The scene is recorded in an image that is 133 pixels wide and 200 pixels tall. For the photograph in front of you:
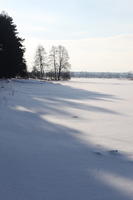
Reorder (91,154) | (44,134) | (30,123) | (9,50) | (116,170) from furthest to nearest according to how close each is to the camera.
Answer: (9,50), (30,123), (44,134), (91,154), (116,170)

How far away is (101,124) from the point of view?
7.43 m

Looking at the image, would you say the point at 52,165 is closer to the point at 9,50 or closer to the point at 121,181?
the point at 121,181

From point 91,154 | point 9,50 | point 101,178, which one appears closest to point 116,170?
point 101,178

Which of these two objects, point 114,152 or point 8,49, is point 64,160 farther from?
point 8,49

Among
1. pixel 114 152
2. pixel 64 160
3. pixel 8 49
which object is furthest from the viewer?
pixel 8 49

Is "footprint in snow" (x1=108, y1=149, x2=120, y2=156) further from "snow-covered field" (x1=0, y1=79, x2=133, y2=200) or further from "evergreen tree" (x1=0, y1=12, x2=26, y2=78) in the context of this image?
"evergreen tree" (x1=0, y1=12, x2=26, y2=78)

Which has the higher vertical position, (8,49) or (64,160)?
(8,49)

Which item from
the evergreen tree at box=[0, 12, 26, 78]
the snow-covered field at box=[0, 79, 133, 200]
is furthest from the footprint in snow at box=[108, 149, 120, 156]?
the evergreen tree at box=[0, 12, 26, 78]

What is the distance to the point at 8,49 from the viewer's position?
2739 cm

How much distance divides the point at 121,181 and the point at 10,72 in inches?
1019

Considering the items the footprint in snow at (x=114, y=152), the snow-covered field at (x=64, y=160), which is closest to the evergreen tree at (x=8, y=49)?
the snow-covered field at (x=64, y=160)

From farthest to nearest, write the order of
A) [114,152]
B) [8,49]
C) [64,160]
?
[8,49] < [114,152] < [64,160]

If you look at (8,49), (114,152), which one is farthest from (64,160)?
(8,49)

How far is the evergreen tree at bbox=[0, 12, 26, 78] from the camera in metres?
26.6
